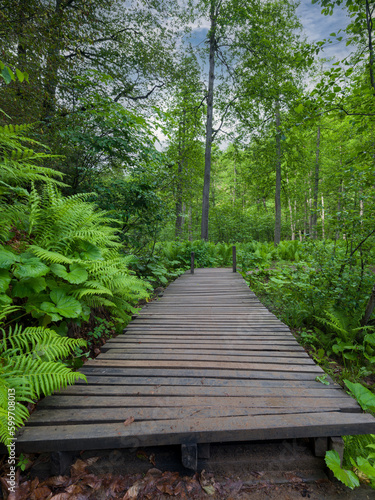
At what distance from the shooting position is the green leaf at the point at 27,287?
1.89 m

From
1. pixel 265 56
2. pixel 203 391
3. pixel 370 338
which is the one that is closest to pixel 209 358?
pixel 203 391

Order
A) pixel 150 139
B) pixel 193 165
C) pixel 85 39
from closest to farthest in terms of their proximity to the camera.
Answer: pixel 85 39, pixel 150 139, pixel 193 165

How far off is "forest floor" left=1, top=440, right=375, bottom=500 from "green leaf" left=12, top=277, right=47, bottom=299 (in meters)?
1.10

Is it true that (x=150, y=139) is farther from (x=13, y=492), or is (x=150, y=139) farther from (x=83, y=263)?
(x=13, y=492)

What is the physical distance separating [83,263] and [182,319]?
1.83m

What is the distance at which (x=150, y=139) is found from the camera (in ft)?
17.5

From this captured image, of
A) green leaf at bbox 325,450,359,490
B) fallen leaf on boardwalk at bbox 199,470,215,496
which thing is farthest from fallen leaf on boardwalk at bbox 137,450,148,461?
green leaf at bbox 325,450,359,490

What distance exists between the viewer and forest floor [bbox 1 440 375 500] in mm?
1294

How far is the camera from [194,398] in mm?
1692

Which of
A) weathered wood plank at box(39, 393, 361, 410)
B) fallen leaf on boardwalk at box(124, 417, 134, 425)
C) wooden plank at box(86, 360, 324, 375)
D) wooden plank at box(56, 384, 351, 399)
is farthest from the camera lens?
wooden plank at box(86, 360, 324, 375)

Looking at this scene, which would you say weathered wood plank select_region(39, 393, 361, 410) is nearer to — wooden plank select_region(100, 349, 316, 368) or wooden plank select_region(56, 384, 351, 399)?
wooden plank select_region(56, 384, 351, 399)

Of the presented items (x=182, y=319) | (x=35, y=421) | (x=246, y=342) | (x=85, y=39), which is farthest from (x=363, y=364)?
(x=85, y=39)

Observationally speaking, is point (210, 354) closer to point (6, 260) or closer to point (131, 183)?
point (6, 260)

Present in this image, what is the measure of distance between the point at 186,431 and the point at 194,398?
327 millimetres
